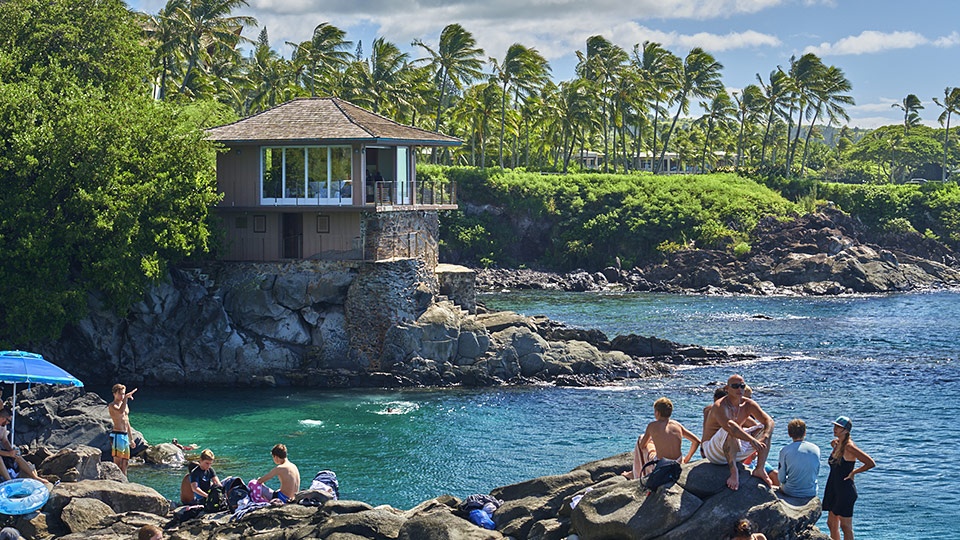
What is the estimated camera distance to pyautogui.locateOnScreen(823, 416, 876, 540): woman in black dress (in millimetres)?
16891

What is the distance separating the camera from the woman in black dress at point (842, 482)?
16891 millimetres

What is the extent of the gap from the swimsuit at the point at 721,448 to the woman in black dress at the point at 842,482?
1.59 metres

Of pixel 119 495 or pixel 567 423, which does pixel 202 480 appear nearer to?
pixel 119 495

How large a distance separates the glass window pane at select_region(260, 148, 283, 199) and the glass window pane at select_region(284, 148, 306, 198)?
0.30 metres

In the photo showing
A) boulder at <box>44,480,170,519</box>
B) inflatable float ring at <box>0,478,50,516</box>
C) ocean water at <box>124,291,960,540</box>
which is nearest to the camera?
inflatable float ring at <box>0,478,50,516</box>

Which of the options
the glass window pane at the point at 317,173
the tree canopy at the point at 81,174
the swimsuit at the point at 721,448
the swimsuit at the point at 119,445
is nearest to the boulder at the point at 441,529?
the swimsuit at the point at 721,448

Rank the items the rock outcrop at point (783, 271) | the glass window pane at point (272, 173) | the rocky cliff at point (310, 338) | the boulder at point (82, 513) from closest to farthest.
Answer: the boulder at point (82, 513)
the rocky cliff at point (310, 338)
the glass window pane at point (272, 173)
the rock outcrop at point (783, 271)

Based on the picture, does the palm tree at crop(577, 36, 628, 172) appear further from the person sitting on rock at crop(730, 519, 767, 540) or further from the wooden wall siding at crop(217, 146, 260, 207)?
the person sitting on rock at crop(730, 519, 767, 540)

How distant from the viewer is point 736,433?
15.8m

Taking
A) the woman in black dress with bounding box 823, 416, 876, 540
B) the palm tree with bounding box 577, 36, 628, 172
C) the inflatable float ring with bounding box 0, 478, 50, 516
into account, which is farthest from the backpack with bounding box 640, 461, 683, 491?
the palm tree with bounding box 577, 36, 628, 172

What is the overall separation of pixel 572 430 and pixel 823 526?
10600 mm

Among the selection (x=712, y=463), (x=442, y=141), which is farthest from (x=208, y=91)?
(x=712, y=463)

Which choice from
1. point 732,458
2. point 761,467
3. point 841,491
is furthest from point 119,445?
point 841,491

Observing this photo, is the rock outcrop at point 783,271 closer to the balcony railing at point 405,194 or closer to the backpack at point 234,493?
the balcony railing at point 405,194
